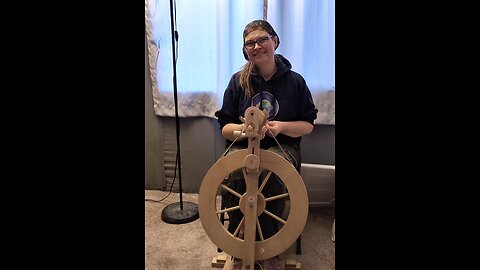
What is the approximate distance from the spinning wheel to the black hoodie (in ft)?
0.96

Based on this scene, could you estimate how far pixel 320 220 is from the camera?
1957 mm

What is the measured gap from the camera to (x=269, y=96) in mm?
1658

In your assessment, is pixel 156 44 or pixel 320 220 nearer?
pixel 320 220

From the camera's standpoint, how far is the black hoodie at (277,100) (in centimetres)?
164

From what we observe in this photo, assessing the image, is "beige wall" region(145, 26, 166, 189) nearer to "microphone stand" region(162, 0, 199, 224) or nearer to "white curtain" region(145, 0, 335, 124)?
"white curtain" region(145, 0, 335, 124)

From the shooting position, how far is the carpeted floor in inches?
62.2

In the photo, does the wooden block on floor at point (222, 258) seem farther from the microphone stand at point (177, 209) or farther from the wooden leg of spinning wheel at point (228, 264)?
the microphone stand at point (177, 209)

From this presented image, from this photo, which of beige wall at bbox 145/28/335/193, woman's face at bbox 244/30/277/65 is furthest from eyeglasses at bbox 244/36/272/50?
beige wall at bbox 145/28/335/193

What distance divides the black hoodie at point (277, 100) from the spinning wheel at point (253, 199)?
29 cm

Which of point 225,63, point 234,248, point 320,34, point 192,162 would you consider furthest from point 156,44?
point 234,248

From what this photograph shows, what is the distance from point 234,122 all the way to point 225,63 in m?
0.46

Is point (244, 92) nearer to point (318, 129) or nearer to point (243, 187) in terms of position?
point (243, 187)

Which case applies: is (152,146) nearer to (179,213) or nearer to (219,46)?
(179,213)

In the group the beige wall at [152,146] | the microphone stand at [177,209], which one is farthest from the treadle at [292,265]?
the beige wall at [152,146]
